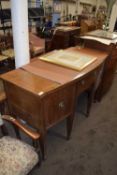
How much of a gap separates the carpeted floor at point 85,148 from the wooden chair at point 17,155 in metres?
0.38

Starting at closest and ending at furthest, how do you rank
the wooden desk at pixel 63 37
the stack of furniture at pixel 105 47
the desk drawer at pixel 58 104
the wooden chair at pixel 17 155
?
the wooden chair at pixel 17 155, the desk drawer at pixel 58 104, the stack of furniture at pixel 105 47, the wooden desk at pixel 63 37

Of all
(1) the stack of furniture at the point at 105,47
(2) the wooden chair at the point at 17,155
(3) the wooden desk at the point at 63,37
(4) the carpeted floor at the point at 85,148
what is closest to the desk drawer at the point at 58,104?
(2) the wooden chair at the point at 17,155

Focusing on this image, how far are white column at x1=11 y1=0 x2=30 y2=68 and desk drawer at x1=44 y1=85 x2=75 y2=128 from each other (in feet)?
1.77

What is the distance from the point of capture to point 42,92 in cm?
107

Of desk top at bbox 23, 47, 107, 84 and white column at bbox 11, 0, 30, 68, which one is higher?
white column at bbox 11, 0, 30, 68

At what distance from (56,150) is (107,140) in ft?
1.99

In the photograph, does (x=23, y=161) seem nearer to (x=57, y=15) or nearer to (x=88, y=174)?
(x=88, y=174)

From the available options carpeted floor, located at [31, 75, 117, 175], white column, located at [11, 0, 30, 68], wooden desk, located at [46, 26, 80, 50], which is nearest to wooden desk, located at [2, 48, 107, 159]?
white column, located at [11, 0, 30, 68]

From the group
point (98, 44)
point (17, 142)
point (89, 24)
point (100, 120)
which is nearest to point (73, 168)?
point (17, 142)

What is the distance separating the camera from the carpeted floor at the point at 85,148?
58.1 inches

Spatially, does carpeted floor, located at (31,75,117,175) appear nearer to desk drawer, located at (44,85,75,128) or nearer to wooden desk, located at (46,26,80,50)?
desk drawer, located at (44,85,75,128)

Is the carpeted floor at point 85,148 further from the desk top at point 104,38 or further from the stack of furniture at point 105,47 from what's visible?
the desk top at point 104,38

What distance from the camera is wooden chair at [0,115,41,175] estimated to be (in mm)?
1046

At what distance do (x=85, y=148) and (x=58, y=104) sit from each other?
718 millimetres
